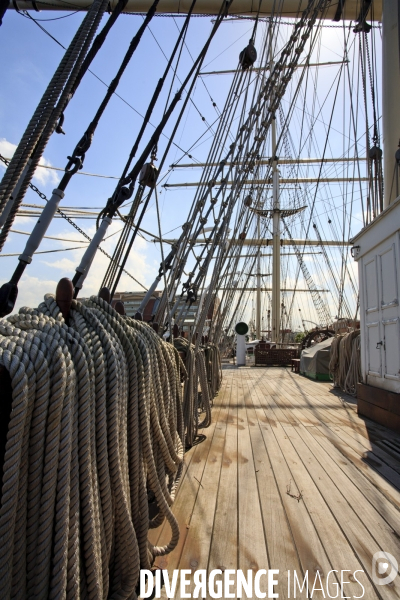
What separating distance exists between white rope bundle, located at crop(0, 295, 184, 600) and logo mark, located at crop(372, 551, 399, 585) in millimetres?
869

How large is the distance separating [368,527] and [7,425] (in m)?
1.73

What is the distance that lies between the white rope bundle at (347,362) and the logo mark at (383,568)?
443cm

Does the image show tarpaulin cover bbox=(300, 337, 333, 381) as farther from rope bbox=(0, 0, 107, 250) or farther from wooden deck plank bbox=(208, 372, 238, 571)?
rope bbox=(0, 0, 107, 250)

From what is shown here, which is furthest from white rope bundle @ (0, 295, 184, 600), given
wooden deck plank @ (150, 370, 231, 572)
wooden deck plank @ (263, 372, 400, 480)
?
wooden deck plank @ (263, 372, 400, 480)

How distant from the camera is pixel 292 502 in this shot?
2.01 m

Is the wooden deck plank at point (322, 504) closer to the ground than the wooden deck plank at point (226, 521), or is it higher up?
higher up

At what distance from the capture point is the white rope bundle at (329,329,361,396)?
19.4 ft

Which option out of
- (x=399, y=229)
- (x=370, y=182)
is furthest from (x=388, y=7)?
(x=399, y=229)

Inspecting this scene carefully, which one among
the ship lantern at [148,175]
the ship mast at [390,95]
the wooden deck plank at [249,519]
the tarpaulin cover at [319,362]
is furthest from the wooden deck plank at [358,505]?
the tarpaulin cover at [319,362]

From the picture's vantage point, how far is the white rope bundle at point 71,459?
826 millimetres

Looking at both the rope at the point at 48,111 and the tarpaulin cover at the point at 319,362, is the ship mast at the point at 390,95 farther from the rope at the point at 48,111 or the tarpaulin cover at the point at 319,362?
the rope at the point at 48,111

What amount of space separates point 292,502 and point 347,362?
4.80 meters

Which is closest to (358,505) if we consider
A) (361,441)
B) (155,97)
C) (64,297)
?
(361,441)

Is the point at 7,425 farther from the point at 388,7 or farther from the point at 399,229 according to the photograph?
the point at 388,7
